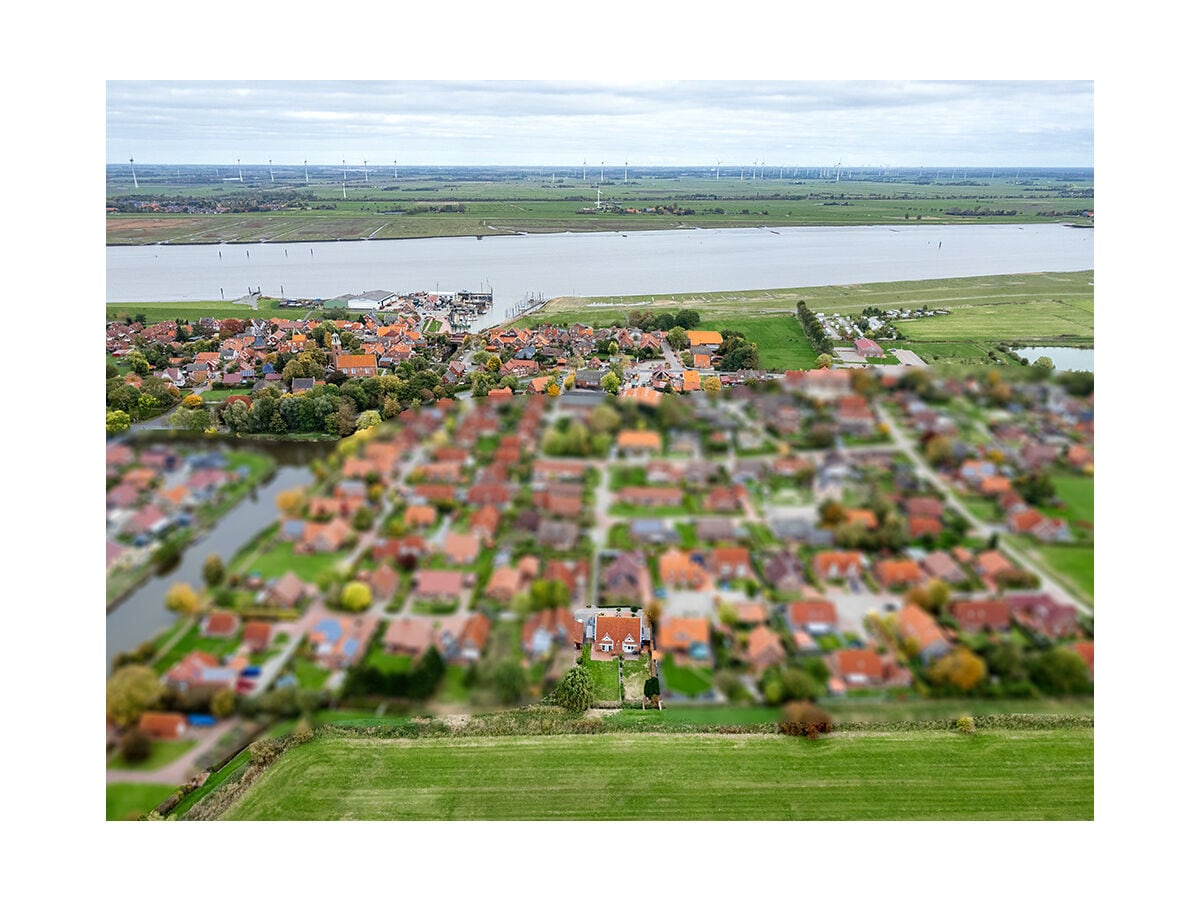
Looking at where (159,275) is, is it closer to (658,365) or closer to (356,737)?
(658,365)

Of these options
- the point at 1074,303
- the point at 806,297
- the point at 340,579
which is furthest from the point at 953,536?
the point at 1074,303

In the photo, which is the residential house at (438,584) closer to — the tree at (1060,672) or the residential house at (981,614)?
the residential house at (981,614)

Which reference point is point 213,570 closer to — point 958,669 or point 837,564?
point 837,564

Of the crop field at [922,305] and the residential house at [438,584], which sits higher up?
the crop field at [922,305]

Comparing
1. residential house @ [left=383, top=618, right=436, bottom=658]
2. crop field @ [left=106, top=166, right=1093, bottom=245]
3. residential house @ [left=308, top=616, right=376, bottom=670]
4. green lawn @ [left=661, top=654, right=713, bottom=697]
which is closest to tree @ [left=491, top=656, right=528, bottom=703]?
residential house @ [left=383, top=618, right=436, bottom=658]

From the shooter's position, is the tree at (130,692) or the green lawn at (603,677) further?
the green lawn at (603,677)

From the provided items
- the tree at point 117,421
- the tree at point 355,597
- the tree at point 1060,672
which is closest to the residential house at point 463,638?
the tree at point 355,597

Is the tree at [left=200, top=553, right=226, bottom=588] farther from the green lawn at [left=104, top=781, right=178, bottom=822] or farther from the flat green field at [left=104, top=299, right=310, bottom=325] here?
the flat green field at [left=104, top=299, right=310, bottom=325]
